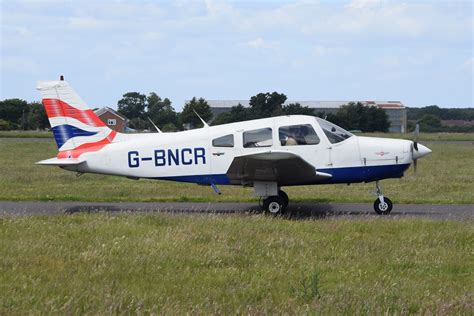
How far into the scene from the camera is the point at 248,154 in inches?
478

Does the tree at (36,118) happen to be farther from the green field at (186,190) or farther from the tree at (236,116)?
the green field at (186,190)

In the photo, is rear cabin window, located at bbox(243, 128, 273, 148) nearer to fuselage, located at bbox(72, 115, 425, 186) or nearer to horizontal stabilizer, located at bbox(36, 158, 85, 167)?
fuselage, located at bbox(72, 115, 425, 186)

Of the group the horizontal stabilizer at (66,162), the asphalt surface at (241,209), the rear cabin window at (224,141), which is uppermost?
the rear cabin window at (224,141)

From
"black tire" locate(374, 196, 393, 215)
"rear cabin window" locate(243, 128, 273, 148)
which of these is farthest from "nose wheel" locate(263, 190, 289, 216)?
"black tire" locate(374, 196, 393, 215)

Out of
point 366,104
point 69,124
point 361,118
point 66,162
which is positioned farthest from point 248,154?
point 366,104

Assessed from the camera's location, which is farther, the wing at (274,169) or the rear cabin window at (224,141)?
the rear cabin window at (224,141)

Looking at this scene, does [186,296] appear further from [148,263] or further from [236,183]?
[236,183]

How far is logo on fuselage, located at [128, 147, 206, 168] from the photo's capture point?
1319 cm

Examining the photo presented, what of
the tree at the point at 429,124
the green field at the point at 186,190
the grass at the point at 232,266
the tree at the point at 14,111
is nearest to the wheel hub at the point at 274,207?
the grass at the point at 232,266

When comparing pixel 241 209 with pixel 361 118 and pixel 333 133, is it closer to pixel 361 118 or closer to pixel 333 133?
pixel 333 133

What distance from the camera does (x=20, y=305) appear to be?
5.07m

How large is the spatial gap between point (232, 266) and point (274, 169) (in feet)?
17.4

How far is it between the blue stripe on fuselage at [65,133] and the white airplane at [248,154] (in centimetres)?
2

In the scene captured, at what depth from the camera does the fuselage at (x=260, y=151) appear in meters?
12.9
